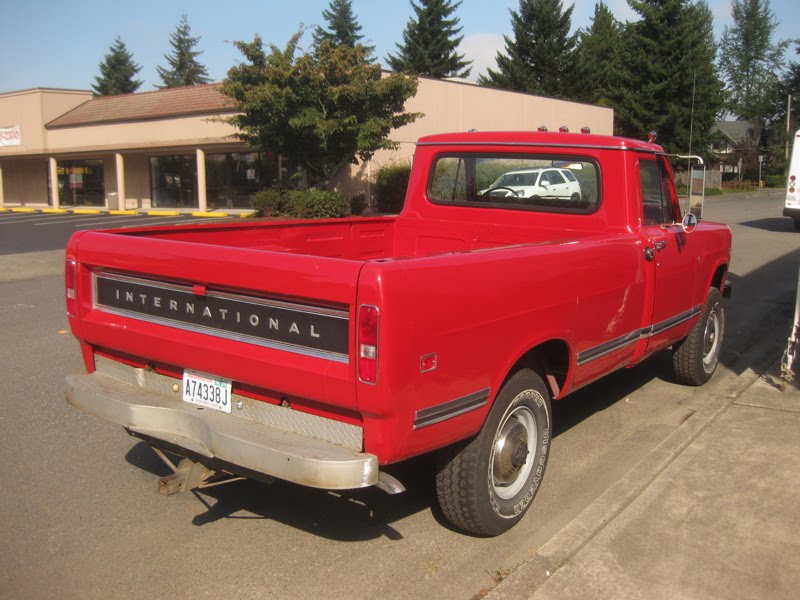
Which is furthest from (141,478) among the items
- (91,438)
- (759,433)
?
(759,433)

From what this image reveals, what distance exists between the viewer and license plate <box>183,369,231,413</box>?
139 inches

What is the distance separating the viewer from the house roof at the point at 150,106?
2991 cm

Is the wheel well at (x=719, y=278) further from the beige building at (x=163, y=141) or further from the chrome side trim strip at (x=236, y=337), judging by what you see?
the beige building at (x=163, y=141)

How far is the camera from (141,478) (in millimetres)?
4469

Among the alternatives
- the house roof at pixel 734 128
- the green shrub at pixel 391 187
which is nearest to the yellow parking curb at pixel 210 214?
the green shrub at pixel 391 187

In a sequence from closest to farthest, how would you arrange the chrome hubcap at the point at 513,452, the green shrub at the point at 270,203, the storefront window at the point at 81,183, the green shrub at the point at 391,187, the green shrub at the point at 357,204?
the chrome hubcap at the point at 513,452
the green shrub at the point at 270,203
the green shrub at the point at 357,204
the green shrub at the point at 391,187
the storefront window at the point at 81,183

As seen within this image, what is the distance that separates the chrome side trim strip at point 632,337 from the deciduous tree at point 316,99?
17881 mm

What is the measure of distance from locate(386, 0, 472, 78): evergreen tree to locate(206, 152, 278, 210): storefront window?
1181 inches

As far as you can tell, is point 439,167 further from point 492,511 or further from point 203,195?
point 203,195

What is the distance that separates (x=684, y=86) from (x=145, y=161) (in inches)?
1296

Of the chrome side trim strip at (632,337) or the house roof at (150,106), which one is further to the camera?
the house roof at (150,106)

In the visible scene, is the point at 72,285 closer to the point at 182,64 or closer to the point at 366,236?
the point at 366,236

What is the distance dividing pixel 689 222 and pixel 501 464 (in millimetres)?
2489

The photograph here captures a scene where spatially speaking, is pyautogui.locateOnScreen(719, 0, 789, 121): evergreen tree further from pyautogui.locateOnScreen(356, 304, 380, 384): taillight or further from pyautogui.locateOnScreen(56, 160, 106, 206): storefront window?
pyautogui.locateOnScreen(356, 304, 380, 384): taillight
